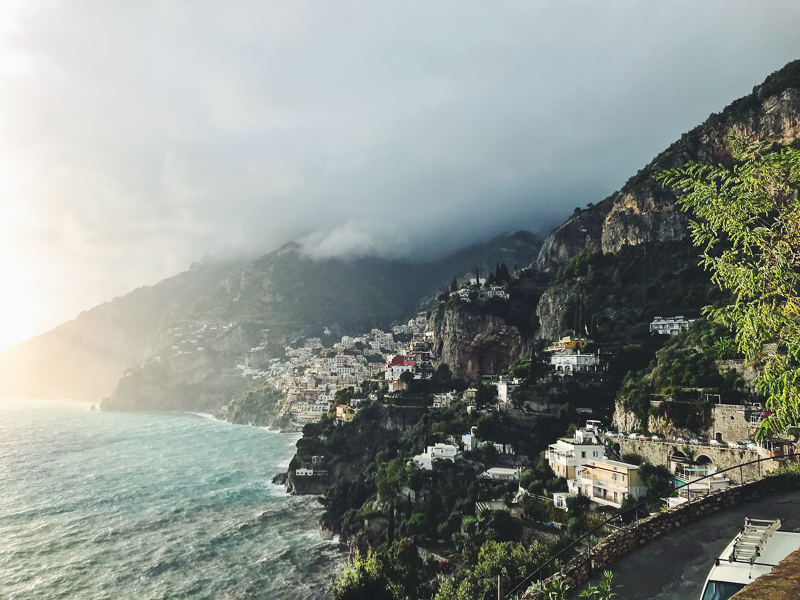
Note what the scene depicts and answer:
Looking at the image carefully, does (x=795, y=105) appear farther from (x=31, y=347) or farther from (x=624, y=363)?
(x=31, y=347)

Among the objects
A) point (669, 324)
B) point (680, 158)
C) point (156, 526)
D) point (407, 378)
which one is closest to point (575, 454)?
point (669, 324)

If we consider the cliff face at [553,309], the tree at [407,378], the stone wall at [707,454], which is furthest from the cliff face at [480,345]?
the stone wall at [707,454]

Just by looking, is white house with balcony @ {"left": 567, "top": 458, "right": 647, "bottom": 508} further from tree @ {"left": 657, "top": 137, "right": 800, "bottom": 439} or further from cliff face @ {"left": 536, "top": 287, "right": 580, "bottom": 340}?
cliff face @ {"left": 536, "top": 287, "right": 580, "bottom": 340}

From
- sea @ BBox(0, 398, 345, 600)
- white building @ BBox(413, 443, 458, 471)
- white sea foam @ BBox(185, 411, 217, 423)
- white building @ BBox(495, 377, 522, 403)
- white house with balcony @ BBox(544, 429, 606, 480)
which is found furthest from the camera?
white sea foam @ BBox(185, 411, 217, 423)

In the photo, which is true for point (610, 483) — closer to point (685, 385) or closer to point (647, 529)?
point (685, 385)

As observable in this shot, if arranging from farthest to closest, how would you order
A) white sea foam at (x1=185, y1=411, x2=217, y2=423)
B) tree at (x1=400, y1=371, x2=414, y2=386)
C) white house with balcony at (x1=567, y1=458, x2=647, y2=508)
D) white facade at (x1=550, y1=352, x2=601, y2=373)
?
1. white sea foam at (x1=185, y1=411, x2=217, y2=423)
2. tree at (x1=400, y1=371, x2=414, y2=386)
3. white facade at (x1=550, y1=352, x2=601, y2=373)
4. white house with balcony at (x1=567, y1=458, x2=647, y2=508)

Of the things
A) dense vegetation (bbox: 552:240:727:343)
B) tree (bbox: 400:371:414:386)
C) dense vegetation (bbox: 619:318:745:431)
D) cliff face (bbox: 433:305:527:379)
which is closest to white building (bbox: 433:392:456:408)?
tree (bbox: 400:371:414:386)
